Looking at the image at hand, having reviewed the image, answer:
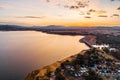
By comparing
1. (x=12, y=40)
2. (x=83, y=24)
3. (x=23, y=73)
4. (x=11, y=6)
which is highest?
(x=11, y=6)

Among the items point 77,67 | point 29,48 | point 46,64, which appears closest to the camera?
point 77,67

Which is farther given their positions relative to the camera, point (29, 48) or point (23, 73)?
point (29, 48)

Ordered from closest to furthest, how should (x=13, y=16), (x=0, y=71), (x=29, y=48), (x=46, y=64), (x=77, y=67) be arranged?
(x=77, y=67) → (x=0, y=71) → (x=46, y=64) → (x=13, y=16) → (x=29, y=48)

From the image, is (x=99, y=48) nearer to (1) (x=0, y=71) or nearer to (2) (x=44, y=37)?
(2) (x=44, y=37)

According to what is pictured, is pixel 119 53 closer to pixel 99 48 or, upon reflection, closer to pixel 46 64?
pixel 99 48

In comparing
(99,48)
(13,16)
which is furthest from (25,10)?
(99,48)

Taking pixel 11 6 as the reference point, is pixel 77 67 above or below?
below
